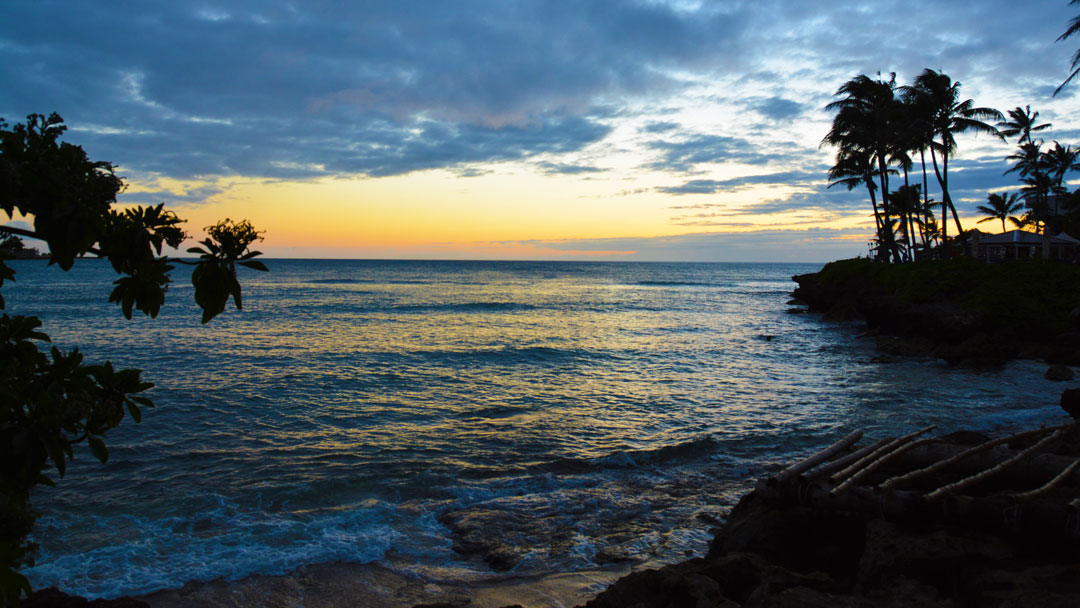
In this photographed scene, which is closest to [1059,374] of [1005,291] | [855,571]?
[1005,291]

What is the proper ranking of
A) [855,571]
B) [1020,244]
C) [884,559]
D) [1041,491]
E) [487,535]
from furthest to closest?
[1020,244]
[487,535]
[855,571]
[1041,491]
[884,559]

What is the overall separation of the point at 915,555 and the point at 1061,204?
6125cm

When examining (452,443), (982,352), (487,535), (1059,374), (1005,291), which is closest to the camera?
(487,535)

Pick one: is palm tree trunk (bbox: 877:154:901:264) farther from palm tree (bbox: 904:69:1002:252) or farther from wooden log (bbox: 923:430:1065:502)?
wooden log (bbox: 923:430:1065:502)

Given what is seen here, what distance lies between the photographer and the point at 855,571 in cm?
539

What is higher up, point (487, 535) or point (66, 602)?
point (66, 602)

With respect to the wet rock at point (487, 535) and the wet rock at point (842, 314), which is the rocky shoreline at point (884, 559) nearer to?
the wet rock at point (487, 535)

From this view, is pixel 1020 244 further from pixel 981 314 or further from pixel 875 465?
pixel 875 465

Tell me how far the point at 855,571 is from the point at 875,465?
126cm

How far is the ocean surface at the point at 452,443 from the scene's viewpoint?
23.4 ft

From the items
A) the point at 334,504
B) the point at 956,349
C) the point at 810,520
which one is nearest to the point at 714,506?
the point at 810,520

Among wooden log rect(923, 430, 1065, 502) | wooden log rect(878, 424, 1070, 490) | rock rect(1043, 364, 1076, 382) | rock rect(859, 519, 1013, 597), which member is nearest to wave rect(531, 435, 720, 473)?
wooden log rect(878, 424, 1070, 490)

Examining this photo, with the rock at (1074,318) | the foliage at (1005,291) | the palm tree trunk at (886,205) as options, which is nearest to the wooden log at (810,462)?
the rock at (1074,318)

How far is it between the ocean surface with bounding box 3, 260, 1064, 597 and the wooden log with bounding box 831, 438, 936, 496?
76.8 inches
